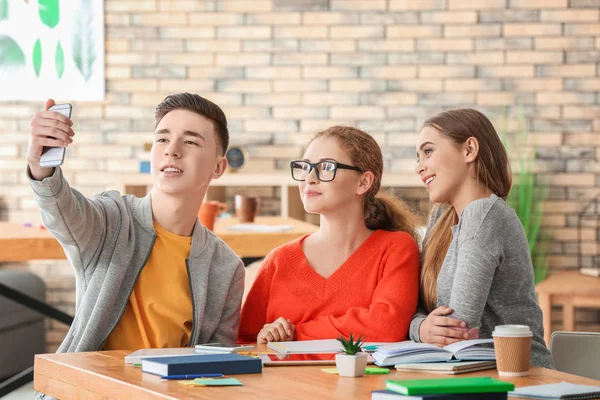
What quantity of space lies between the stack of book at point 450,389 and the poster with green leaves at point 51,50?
14.6ft

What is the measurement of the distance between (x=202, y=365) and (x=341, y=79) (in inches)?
154

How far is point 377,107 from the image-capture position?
5336 millimetres

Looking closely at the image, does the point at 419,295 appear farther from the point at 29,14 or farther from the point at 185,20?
the point at 29,14

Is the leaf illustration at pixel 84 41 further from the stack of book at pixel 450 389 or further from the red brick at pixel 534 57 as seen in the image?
the stack of book at pixel 450 389

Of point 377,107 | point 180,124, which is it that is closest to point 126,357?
→ point 180,124

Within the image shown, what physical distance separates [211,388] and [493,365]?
58 cm

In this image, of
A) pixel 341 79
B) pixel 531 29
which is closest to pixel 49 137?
pixel 341 79

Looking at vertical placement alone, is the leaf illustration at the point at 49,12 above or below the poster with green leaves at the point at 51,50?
above

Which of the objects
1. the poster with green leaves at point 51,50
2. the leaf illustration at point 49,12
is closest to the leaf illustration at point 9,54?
the poster with green leaves at point 51,50

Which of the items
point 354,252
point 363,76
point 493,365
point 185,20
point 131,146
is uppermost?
point 185,20

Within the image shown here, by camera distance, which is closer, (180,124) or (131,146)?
(180,124)

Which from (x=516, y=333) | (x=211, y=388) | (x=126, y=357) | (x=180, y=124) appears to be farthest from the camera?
(x=180, y=124)

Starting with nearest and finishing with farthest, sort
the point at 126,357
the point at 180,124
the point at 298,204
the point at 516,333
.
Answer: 1. the point at 516,333
2. the point at 126,357
3. the point at 180,124
4. the point at 298,204

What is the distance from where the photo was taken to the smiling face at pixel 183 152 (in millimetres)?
2227
